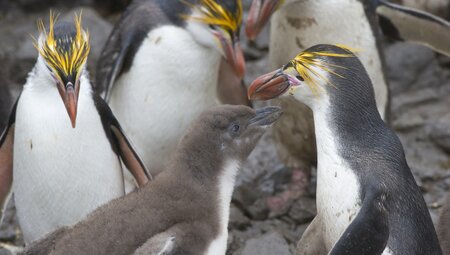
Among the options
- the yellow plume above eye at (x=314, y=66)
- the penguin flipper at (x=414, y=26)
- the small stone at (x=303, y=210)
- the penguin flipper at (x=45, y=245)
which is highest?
the yellow plume above eye at (x=314, y=66)

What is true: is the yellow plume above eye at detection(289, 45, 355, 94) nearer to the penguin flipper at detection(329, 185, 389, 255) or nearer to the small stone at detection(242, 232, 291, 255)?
the penguin flipper at detection(329, 185, 389, 255)

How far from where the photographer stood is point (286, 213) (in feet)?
19.2

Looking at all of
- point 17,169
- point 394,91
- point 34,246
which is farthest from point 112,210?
point 394,91

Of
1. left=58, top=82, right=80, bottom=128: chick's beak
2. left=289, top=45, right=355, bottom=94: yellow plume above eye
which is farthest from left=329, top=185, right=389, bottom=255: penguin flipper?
left=58, top=82, right=80, bottom=128: chick's beak

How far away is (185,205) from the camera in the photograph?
4.00 metres

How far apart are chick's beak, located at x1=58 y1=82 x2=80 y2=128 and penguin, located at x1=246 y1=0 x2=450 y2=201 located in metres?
1.23

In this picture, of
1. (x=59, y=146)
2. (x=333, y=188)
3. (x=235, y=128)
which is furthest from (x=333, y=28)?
(x=59, y=146)

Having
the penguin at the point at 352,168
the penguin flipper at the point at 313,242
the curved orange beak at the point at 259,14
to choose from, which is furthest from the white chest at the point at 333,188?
the curved orange beak at the point at 259,14

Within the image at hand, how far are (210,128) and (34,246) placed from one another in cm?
87

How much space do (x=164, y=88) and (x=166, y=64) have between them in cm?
13

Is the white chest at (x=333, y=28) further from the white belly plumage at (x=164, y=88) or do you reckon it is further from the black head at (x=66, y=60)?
the black head at (x=66, y=60)

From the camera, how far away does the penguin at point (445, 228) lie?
4539 mm

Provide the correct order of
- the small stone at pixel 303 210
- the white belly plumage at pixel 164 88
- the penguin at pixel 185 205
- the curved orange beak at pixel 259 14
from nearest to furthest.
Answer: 1. the penguin at pixel 185 205
2. the curved orange beak at pixel 259 14
3. the white belly plumage at pixel 164 88
4. the small stone at pixel 303 210

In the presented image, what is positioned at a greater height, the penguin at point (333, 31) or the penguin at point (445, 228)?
the penguin at point (333, 31)
